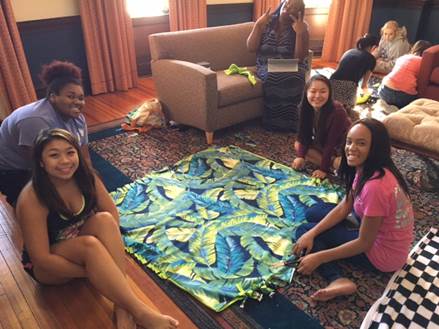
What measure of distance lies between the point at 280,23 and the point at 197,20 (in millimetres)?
1826

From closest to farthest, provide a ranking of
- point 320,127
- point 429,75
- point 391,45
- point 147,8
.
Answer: point 320,127 < point 429,75 < point 147,8 < point 391,45

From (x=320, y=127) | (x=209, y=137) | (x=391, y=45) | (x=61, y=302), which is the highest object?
(x=391, y=45)

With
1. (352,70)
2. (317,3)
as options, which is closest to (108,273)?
(352,70)

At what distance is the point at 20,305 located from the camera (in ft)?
5.14

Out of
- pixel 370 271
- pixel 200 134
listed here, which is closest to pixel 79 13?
pixel 200 134

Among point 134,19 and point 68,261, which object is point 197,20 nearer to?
point 134,19

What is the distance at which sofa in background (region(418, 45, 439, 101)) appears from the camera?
3277 mm

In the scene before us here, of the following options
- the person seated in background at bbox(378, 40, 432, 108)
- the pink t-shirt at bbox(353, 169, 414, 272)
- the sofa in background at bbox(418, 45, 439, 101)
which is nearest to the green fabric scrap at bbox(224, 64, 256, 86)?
the person seated in background at bbox(378, 40, 432, 108)

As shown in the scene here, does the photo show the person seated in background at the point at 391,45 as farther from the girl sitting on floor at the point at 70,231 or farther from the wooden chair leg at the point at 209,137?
the girl sitting on floor at the point at 70,231

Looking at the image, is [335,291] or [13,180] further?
[13,180]

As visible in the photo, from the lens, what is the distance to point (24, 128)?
67.8 inches

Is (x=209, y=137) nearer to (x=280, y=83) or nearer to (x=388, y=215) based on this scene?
(x=280, y=83)

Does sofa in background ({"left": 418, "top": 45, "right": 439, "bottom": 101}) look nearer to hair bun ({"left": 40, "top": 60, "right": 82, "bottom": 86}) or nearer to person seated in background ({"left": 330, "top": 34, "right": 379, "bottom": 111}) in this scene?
person seated in background ({"left": 330, "top": 34, "right": 379, "bottom": 111})

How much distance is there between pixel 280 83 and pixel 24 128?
1938 mm
